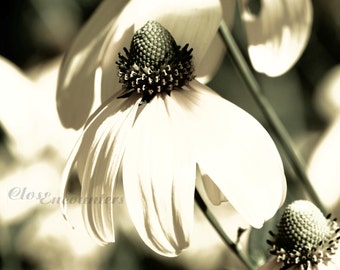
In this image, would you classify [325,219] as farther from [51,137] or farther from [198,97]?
[51,137]

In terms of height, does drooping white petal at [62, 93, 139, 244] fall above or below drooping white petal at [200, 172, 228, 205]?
above

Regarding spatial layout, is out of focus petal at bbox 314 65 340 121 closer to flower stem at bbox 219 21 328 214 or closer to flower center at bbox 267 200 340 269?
flower stem at bbox 219 21 328 214

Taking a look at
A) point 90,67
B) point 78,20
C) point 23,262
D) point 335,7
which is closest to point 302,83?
point 335,7

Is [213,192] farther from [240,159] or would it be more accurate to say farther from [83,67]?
[83,67]

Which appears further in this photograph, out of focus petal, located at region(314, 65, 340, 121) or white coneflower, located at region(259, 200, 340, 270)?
out of focus petal, located at region(314, 65, 340, 121)

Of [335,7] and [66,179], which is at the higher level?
[66,179]

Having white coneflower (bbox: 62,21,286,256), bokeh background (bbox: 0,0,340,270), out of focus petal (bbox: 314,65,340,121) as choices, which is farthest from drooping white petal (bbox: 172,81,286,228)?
out of focus petal (bbox: 314,65,340,121)

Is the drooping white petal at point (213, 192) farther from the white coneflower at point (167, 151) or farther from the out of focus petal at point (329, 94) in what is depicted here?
the out of focus petal at point (329, 94)
